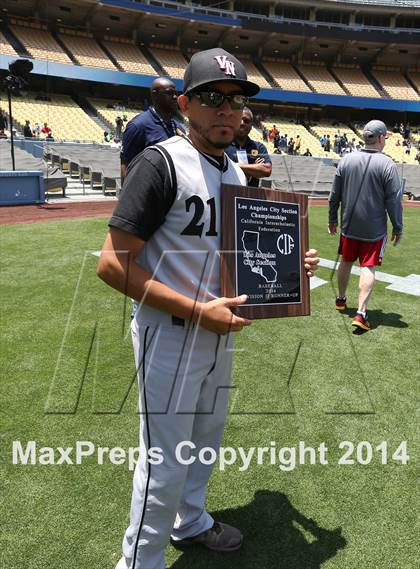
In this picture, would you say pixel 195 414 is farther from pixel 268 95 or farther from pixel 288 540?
pixel 268 95

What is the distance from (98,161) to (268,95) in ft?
88.7

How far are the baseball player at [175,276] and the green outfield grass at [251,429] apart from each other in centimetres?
59

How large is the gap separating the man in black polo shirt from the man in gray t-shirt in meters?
0.98

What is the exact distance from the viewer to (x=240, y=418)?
3.18m

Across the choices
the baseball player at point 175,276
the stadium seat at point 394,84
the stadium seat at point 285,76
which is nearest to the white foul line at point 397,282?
the baseball player at point 175,276

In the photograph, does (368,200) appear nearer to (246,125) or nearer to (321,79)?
(246,125)

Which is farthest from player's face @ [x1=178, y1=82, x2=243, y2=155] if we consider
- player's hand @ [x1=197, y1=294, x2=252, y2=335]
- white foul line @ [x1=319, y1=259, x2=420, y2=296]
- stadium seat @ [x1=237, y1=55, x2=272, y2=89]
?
stadium seat @ [x1=237, y1=55, x2=272, y2=89]

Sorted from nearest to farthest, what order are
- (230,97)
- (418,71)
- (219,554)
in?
(230,97) < (219,554) < (418,71)

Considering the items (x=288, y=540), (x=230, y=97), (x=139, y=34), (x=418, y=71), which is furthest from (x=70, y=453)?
(x=418, y=71)

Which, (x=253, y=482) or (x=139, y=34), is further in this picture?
(x=139, y=34)

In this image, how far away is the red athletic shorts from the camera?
4891mm

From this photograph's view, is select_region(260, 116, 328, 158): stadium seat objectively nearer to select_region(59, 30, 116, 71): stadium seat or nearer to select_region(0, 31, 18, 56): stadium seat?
select_region(59, 30, 116, 71): stadium seat

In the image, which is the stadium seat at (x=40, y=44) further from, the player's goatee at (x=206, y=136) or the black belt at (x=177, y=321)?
the black belt at (x=177, y=321)

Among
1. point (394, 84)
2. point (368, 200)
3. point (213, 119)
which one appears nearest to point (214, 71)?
point (213, 119)
